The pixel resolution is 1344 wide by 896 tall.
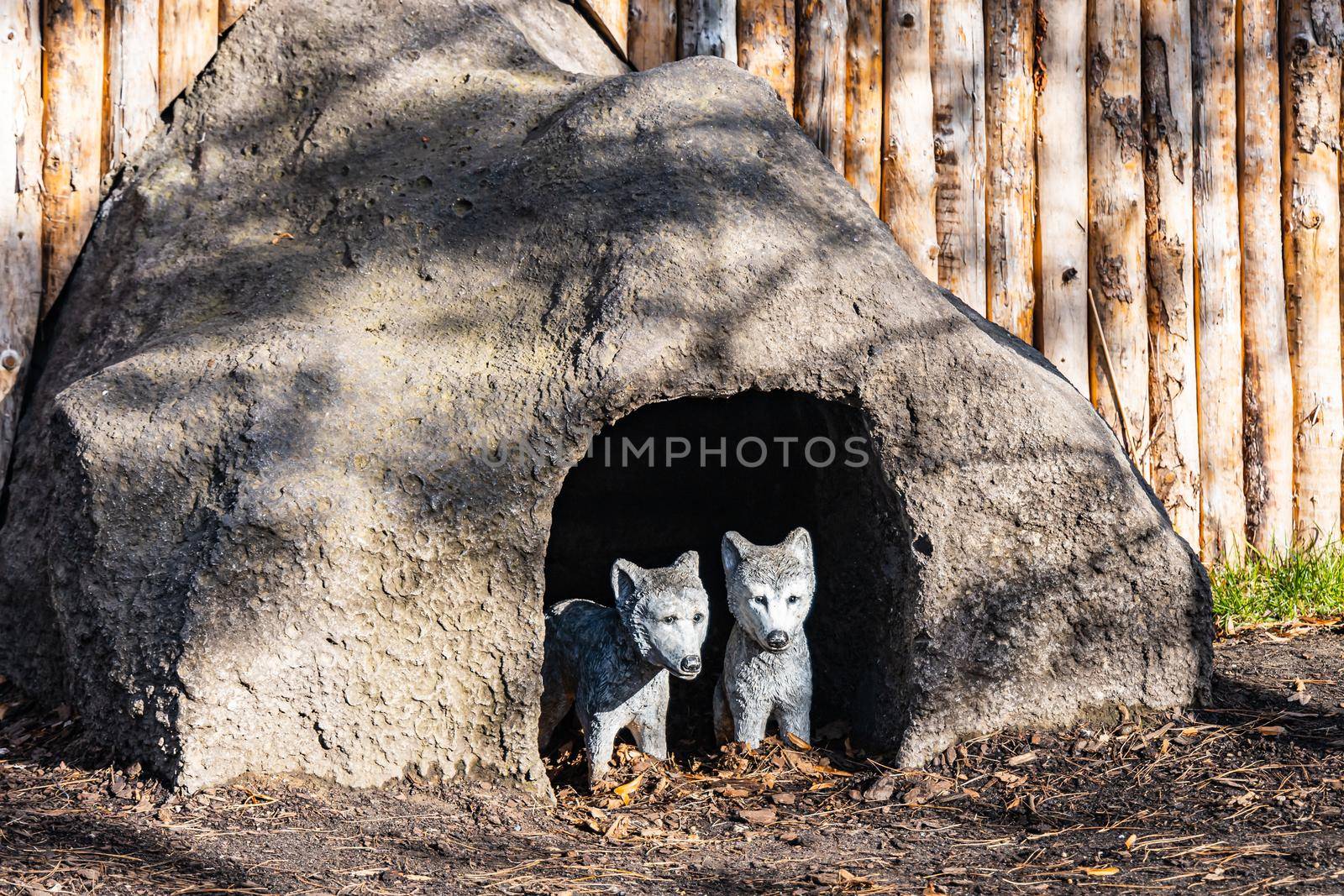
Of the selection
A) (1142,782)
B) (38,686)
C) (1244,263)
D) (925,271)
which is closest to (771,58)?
(925,271)

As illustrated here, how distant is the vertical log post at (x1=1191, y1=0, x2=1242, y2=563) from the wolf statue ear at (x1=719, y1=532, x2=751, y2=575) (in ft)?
9.79

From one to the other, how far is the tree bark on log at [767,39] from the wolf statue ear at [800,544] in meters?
2.21

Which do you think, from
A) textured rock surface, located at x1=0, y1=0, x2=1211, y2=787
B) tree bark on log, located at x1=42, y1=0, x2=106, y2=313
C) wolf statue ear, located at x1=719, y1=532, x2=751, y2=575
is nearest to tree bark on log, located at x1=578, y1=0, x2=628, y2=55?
textured rock surface, located at x1=0, y1=0, x2=1211, y2=787

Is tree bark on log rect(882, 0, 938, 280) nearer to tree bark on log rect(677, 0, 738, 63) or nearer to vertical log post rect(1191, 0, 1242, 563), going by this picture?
tree bark on log rect(677, 0, 738, 63)

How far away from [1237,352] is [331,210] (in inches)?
176

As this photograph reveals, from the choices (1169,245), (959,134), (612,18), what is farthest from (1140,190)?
(612,18)

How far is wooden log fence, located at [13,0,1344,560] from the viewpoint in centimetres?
570

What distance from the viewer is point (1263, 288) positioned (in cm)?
622

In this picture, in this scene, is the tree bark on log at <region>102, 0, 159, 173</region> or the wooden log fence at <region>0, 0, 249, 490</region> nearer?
the wooden log fence at <region>0, 0, 249, 490</region>

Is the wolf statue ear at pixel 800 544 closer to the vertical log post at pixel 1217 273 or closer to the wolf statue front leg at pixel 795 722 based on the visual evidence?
the wolf statue front leg at pixel 795 722

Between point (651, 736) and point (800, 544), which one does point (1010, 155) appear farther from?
point (651, 736)

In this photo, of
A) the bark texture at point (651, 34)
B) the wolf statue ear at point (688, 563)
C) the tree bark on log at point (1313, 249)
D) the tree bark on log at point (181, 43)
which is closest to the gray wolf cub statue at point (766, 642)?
the wolf statue ear at point (688, 563)

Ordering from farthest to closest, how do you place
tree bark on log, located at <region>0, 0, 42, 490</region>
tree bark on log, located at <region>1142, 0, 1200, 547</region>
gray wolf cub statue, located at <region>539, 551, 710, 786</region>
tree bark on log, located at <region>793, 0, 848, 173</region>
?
tree bark on log, located at <region>1142, 0, 1200, 547</region>, tree bark on log, located at <region>793, 0, 848, 173</region>, tree bark on log, located at <region>0, 0, 42, 490</region>, gray wolf cub statue, located at <region>539, 551, 710, 786</region>

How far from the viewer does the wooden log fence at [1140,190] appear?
5.72m
